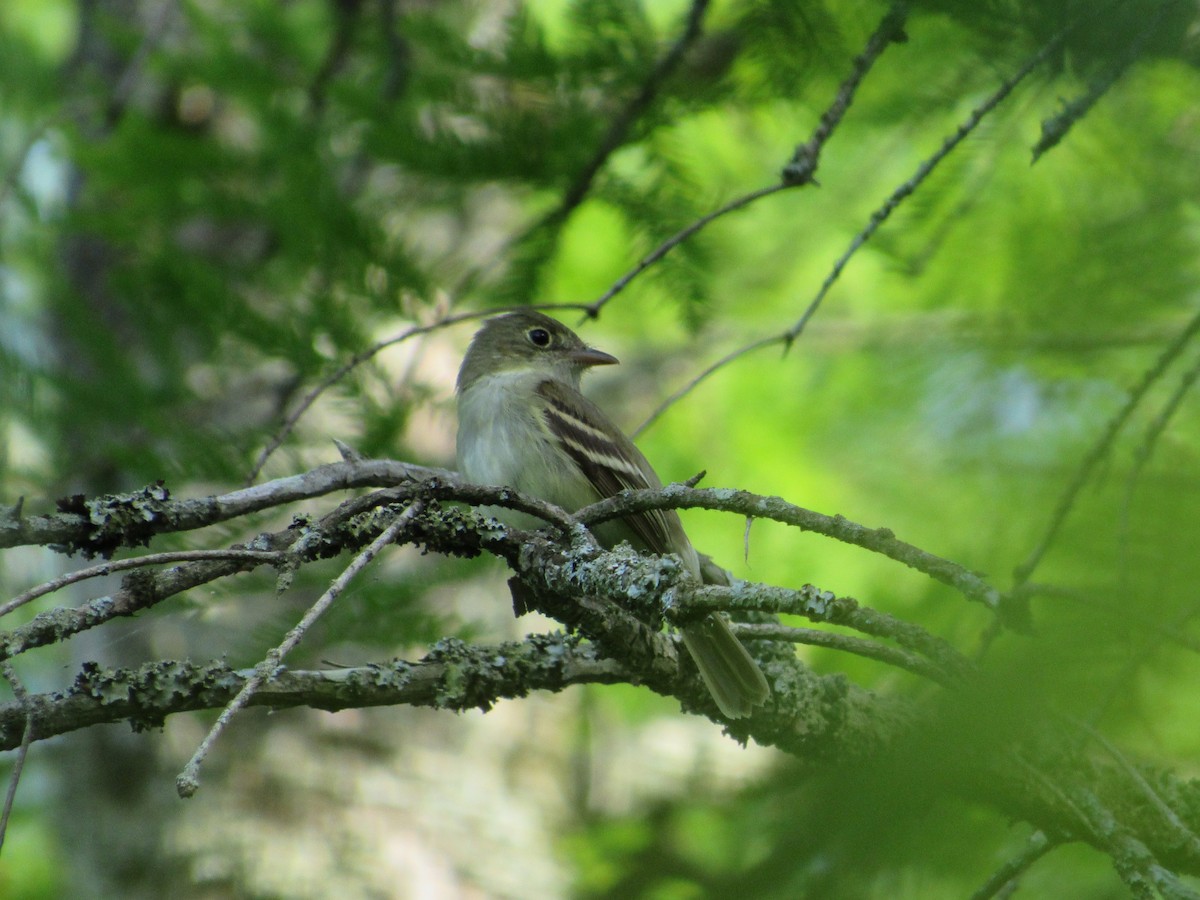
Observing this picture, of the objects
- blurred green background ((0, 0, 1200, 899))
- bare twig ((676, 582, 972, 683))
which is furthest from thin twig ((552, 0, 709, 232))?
bare twig ((676, 582, 972, 683))

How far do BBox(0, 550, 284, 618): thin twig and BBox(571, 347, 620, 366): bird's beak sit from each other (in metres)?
3.64

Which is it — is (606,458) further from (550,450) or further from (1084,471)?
(1084,471)

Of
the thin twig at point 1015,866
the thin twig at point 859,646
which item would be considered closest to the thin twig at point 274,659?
the thin twig at point 859,646

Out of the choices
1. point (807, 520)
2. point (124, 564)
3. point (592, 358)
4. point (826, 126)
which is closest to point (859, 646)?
point (807, 520)

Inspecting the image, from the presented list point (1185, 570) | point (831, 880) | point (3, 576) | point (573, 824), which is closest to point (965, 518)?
point (573, 824)

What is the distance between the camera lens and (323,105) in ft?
21.1

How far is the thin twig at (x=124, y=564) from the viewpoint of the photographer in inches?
81.3

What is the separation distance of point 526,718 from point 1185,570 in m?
7.78

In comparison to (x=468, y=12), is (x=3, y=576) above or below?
below

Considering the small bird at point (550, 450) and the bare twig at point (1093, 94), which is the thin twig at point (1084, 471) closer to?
the bare twig at point (1093, 94)

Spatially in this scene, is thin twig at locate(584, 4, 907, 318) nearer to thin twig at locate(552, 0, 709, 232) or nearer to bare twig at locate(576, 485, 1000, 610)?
bare twig at locate(576, 485, 1000, 610)

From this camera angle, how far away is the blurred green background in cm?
155

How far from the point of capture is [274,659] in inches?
81.3

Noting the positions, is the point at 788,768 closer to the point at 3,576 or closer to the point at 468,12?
the point at 3,576
